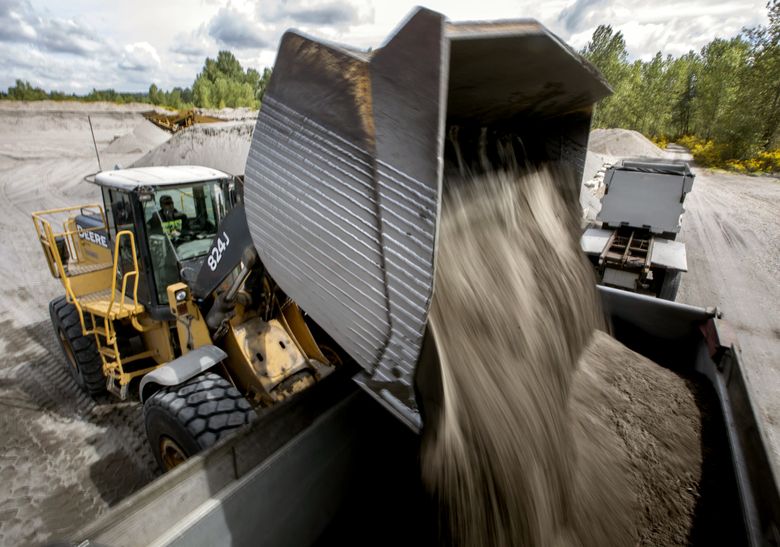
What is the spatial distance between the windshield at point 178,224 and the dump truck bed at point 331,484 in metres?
2.31

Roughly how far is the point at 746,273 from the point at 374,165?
10272mm

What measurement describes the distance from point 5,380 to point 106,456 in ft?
7.11

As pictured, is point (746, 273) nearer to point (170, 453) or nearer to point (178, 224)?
point (178, 224)

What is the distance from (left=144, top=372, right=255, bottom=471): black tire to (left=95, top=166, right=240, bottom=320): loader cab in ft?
3.81

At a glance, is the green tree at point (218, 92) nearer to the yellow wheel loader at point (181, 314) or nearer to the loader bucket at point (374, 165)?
the yellow wheel loader at point (181, 314)

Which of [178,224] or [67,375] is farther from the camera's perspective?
[67,375]

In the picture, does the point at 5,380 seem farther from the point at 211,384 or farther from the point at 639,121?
the point at 639,121

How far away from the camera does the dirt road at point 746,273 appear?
5066mm

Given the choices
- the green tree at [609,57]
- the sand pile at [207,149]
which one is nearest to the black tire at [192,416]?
the sand pile at [207,149]

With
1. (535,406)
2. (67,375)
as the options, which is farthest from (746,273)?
(67,375)

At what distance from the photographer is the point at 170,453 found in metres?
2.72

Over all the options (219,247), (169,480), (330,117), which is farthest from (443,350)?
(219,247)

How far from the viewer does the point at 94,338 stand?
14.0 ft

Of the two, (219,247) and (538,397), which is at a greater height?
(219,247)
